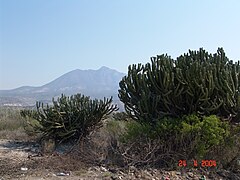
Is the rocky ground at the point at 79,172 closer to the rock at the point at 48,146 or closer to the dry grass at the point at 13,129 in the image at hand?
the rock at the point at 48,146

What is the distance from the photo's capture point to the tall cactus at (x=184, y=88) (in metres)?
8.98

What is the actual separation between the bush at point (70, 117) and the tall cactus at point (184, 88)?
2919 mm

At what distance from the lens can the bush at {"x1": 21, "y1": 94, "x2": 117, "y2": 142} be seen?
484 inches

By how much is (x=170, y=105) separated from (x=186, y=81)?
744 mm

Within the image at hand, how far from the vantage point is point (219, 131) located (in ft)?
27.3

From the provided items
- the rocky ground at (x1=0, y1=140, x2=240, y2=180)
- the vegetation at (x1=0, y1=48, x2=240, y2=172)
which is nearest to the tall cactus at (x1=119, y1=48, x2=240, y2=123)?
the vegetation at (x1=0, y1=48, x2=240, y2=172)

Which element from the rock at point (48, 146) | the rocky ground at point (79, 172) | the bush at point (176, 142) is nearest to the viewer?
the rocky ground at point (79, 172)

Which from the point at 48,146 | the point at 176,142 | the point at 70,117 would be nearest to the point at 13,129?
the point at 70,117

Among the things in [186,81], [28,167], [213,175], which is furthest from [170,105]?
[28,167]

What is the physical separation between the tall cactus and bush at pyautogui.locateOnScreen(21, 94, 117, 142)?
115 inches

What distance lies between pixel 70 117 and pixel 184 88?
479cm
